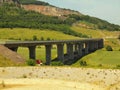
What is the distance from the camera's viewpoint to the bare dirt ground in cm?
5059

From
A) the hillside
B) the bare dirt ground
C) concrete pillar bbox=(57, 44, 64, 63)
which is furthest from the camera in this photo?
concrete pillar bbox=(57, 44, 64, 63)

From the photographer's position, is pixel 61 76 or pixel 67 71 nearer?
pixel 61 76

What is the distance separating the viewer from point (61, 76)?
60188 mm

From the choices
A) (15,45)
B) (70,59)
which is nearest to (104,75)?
(15,45)

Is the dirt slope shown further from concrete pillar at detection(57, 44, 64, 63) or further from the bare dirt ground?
concrete pillar at detection(57, 44, 64, 63)

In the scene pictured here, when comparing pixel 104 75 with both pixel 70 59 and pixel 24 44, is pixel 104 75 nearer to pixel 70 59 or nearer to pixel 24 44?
pixel 24 44

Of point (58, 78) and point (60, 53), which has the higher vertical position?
point (58, 78)

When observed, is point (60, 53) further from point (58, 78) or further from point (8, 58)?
point (58, 78)

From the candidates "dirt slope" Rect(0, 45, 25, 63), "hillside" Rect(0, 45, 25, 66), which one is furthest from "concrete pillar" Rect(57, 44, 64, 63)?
"dirt slope" Rect(0, 45, 25, 63)

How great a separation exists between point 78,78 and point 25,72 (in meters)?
9.84

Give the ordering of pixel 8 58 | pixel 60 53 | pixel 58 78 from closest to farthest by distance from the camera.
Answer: pixel 58 78 < pixel 8 58 < pixel 60 53

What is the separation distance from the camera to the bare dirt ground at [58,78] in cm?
5059

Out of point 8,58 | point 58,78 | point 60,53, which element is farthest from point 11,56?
point 60,53

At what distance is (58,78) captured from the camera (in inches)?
2323
